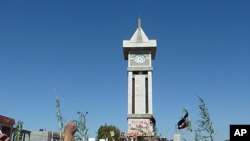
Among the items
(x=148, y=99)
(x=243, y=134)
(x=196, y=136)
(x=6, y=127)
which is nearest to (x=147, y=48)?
(x=148, y=99)

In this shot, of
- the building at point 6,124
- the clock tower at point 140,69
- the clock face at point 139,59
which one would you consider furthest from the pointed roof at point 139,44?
the building at point 6,124

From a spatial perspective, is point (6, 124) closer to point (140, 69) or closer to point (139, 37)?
point (140, 69)

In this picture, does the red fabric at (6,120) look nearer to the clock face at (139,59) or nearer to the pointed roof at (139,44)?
the pointed roof at (139,44)

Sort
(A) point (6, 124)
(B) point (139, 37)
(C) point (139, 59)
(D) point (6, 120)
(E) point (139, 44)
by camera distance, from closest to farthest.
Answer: (D) point (6, 120), (A) point (6, 124), (E) point (139, 44), (B) point (139, 37), (C) point (139, 59)

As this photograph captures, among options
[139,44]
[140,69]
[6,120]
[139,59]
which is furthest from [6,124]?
[139,44]

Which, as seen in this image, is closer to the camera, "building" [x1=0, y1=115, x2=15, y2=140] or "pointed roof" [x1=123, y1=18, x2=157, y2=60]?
"building" [x1=0, y1=115, x2=15, y2=140]

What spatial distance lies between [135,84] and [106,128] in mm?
19464

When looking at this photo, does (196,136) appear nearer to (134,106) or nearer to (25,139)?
(134,106)

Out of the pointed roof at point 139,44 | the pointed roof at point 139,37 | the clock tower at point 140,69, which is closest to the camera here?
the clock tower at point 140,69

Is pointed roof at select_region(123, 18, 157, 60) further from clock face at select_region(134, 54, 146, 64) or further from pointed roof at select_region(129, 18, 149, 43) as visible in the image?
clock face at select_region(134, 54, 146, 64)

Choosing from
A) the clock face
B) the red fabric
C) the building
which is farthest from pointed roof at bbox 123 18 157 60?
the building

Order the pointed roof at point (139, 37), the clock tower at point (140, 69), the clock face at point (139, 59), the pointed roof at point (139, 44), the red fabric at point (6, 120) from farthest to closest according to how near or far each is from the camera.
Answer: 1. the clock face at point (139, 59)
2. the pointed roof at point (139, 37)
3. the pointed roof at point (139, 44)
4. the clock tower at point (140, 69)
5. the red fabric at point (6, 120)

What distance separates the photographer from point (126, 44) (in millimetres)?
77688

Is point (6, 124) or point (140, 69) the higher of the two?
point (140, 69)
